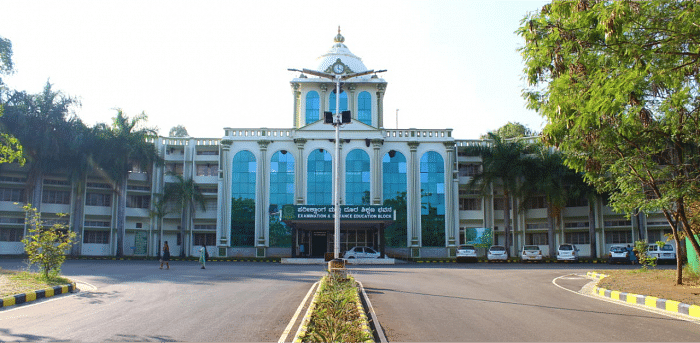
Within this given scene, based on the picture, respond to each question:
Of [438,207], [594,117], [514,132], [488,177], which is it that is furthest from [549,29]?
[514,132]

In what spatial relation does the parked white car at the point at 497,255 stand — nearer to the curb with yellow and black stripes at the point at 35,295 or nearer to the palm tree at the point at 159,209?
the palm tree at the point at 159,209

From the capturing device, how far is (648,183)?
1655 centimetres

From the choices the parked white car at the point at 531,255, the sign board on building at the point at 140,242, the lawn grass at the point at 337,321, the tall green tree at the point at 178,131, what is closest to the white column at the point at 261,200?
the sign board on building at the point at 140,242

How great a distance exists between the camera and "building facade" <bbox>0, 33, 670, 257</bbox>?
151 feet

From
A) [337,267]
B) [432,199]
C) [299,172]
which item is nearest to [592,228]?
[432,199]

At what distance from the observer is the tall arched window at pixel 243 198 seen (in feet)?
152

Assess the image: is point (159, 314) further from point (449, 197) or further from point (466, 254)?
point (449, 197)

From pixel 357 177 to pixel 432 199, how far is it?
642 cm

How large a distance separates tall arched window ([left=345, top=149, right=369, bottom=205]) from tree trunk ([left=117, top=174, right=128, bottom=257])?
58.8ft

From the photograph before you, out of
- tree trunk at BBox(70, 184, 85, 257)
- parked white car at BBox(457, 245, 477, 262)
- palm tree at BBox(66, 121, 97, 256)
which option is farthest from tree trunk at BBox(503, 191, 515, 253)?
tree trunk at BBox(70, 184, 85, 257)

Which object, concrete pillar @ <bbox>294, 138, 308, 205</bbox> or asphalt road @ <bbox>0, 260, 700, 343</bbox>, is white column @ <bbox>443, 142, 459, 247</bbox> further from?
asphalt road @ <bbox>0, 260, 700, 343</bbox>

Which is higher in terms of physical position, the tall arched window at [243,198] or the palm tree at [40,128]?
the palm tree at [40,128]

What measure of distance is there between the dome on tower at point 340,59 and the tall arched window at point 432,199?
10280mm

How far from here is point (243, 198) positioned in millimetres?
46781
